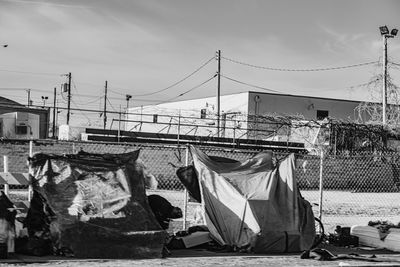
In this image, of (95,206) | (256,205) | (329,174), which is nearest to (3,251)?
(95,206)

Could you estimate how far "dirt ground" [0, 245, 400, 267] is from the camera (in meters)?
7.57

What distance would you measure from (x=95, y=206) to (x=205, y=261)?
187 cm

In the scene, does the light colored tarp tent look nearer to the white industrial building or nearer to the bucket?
the bucket

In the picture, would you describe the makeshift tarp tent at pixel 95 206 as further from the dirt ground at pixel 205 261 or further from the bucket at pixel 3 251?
the bucket at pixel 3 251

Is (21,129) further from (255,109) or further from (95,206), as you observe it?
(95,206)

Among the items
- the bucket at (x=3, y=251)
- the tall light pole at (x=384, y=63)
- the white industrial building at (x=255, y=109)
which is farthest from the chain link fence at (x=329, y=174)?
the white industrial building at (x=255, y=109)

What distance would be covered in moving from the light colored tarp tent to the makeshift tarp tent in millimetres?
1201

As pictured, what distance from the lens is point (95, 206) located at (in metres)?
8.51

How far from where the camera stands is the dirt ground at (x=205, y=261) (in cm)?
757

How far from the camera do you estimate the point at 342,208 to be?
66.4 feet

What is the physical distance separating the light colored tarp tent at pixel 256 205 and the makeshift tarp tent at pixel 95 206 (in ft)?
3.94

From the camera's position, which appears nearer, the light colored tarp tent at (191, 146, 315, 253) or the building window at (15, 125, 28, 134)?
the light colored tarp tent at (191, 146, 315, 253)

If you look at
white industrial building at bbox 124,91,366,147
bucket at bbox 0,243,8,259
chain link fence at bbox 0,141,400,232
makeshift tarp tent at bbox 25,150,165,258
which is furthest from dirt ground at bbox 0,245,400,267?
white industrial building at bbox 124,91,366,147

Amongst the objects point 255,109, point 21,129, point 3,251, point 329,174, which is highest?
point 255,109
